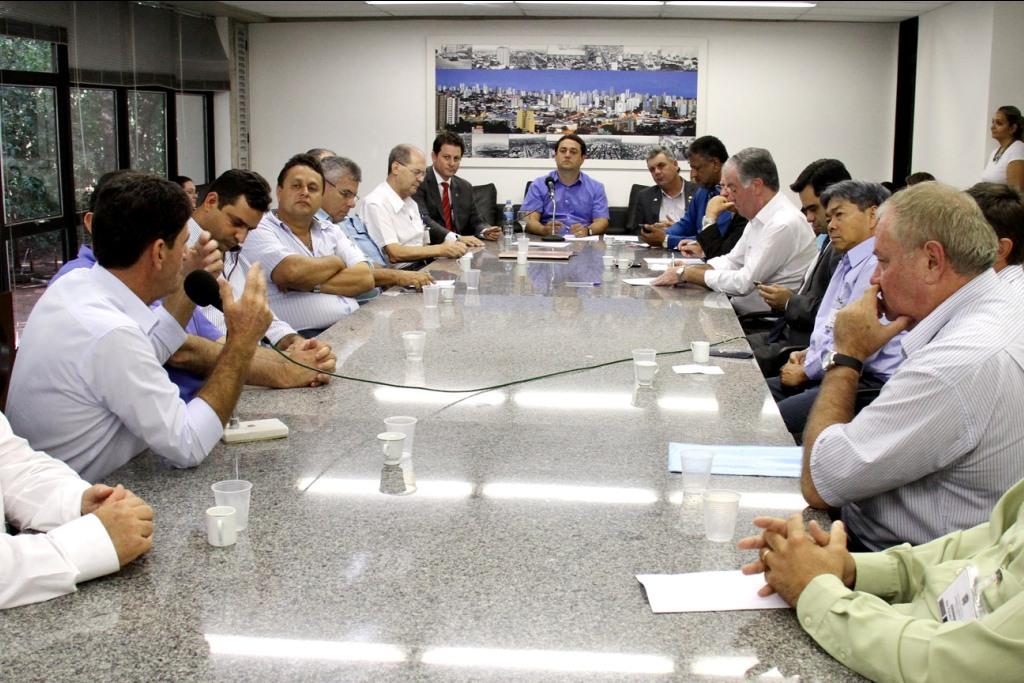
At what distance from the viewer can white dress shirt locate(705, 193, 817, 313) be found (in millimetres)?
5027

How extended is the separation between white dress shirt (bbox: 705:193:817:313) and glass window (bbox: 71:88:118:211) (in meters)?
4.96

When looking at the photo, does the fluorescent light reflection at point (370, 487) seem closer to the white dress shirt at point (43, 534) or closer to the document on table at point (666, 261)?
the white dress shirt at point (43, 534)

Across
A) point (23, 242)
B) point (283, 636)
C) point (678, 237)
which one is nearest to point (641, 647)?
point (283, 636)

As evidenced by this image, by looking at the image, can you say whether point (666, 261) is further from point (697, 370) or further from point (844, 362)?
point (844, 362)

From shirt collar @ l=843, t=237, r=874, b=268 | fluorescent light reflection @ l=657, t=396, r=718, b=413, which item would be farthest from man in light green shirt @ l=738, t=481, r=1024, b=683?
shirt collar @ l=843, t=237, r=874, b=268

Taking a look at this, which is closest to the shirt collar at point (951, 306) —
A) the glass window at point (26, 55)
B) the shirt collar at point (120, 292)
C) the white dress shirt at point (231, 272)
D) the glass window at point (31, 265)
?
the shirt collar at point (120, 292)

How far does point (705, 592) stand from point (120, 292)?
1425 millimetres

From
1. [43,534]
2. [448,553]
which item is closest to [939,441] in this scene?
[448,553]

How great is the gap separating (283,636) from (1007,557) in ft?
3.41

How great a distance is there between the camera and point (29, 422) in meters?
2.16

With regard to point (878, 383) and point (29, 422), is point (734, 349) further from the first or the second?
point (29, 422)

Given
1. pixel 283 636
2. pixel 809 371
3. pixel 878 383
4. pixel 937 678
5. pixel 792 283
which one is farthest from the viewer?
pixel 792 283

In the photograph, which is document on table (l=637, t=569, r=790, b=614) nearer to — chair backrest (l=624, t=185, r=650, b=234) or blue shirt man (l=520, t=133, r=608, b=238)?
blue shirt man (l=520, t=133, r=608, b=238)

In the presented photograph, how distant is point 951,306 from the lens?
212cm
